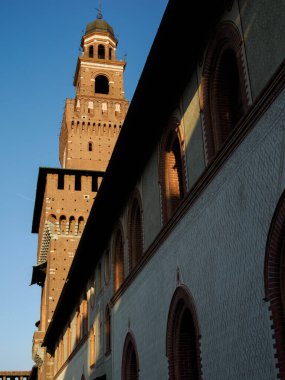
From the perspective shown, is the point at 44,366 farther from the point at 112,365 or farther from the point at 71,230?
the point at 112,365

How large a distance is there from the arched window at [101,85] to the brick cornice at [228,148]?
1275 inches

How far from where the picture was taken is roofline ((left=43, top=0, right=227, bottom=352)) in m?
9.23

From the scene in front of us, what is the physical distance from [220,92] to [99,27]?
37.7 meters

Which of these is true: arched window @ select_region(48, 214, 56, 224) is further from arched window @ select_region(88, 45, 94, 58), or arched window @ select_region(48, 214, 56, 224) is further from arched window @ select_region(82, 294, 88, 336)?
arched window @ select_region(88, 45, 94, 58)

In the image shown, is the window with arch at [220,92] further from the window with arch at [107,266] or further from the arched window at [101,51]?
the arched window at [101,51]

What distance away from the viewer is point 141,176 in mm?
12938

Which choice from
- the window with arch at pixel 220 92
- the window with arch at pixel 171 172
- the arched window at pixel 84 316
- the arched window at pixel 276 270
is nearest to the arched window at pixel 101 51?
the arched window at pixel 84 316

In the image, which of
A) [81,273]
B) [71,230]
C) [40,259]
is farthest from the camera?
[40,259]

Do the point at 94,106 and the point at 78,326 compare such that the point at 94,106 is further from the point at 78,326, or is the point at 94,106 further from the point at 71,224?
the point at 78,326

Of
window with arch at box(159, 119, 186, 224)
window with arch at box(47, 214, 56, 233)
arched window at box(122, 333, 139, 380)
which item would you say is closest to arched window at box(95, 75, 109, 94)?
window with arch at box(47, 214, 56, 233)

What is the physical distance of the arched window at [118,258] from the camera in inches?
596

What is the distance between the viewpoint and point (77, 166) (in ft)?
122

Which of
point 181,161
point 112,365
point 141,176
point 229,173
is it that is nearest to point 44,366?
point 112,365

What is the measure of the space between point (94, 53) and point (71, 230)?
15.5 meters
